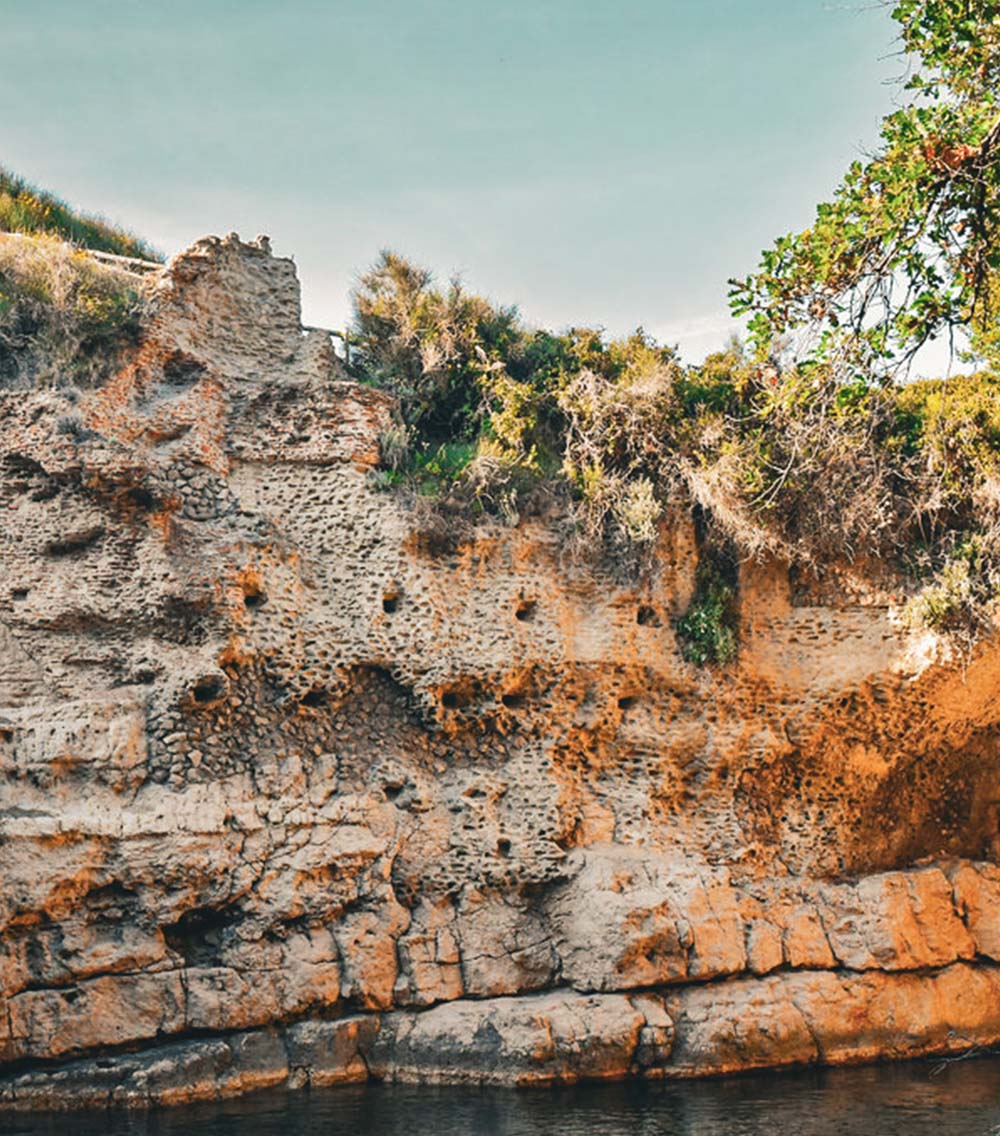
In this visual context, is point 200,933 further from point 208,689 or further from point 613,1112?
point 613,1112

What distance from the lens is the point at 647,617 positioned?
14.1 m

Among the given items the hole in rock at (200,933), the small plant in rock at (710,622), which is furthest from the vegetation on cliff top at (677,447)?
the hole in rock at (200,933)

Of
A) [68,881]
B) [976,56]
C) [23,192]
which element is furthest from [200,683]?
[23,192]

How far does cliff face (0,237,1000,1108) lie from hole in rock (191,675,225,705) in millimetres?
40

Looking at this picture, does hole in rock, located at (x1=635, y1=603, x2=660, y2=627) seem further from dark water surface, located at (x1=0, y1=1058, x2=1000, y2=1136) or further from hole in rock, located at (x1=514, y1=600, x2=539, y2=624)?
dark water surface, located at (x1=0, y1=1058, x2=1000, y2=1136)

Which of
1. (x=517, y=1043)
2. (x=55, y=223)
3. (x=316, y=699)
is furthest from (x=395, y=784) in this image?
(x=55, y=223)

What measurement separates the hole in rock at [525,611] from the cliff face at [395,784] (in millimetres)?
90

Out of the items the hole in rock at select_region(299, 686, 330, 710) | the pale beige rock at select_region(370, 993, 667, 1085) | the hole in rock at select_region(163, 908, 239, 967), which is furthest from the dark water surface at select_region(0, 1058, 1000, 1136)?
the hole in rock at select_region(299, 686, 330, 710)

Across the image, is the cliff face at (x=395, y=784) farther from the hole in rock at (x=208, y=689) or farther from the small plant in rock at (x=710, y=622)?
the small plant in rock at (x=710, y=622)

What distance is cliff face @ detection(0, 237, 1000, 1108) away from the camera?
11312 millimetres

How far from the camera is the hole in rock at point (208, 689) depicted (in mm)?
12266

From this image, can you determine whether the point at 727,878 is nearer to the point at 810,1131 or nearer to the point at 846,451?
the point at 810,1131

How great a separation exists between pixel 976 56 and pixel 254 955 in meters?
10.4

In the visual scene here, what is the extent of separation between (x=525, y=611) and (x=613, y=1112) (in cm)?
588
